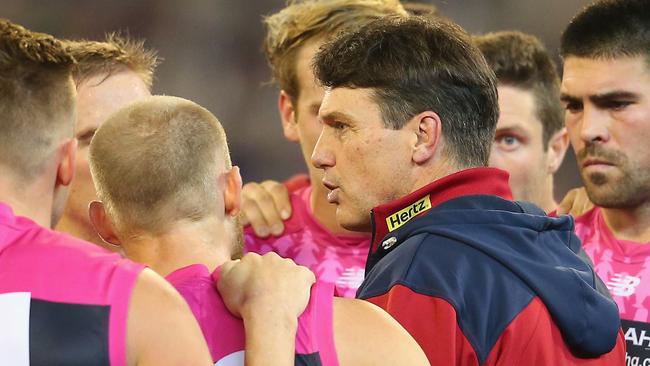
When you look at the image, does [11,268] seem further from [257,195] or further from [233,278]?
[257,195]

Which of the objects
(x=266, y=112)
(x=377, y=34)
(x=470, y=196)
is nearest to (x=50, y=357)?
(x=470, y=196)

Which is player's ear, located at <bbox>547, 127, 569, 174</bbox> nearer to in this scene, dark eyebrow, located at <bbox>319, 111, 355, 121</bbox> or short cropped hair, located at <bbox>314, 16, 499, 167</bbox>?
short cropped hair, located at <bbox>314, 16, 499, 167</bbox>

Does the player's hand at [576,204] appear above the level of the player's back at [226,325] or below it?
above

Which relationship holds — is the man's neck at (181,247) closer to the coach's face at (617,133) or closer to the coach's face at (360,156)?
the coach's face at (360,156)

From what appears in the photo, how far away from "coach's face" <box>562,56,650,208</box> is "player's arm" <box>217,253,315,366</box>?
171cm

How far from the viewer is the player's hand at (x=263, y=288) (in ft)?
7.30

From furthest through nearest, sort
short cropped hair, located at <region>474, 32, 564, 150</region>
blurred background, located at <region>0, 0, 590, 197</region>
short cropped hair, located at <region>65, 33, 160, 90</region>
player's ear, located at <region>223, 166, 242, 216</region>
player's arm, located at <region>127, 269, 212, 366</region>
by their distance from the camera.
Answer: blurred background, located at <region>0, 0, 590, 197</region> < short cropped hair, located at <region>474, 32, 564, 150</region> < short cropped hair, located at <region>65, 33, 160, 90</region> < player's ear, located at <region>223, 166, 242, 216</region> < player's arm, located at <region>127, 269, 212, 366</region>

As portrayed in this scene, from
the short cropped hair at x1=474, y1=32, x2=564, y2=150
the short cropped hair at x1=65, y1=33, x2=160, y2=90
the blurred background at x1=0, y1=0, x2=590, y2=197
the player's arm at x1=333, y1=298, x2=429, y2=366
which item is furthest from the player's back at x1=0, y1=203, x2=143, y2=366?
the blurred background at x1=0, y1=0, x2=590, y2=197

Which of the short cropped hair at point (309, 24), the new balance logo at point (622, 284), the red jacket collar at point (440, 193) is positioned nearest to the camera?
the red jacket collar at point (440, 193)

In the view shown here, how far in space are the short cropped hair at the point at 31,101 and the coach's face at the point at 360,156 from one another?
0.80 m

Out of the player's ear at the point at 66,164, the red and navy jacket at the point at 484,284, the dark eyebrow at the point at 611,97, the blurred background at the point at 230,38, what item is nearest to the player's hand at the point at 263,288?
the red and navy jacket at the point at 484,284

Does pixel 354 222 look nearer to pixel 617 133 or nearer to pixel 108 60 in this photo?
pixel 617 133

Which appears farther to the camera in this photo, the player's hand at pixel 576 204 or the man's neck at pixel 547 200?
the man's neck at pixel 547 200

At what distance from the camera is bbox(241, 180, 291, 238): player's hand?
13.3ft
